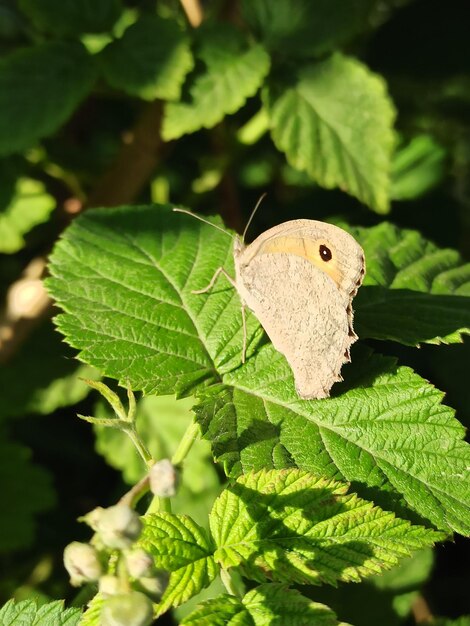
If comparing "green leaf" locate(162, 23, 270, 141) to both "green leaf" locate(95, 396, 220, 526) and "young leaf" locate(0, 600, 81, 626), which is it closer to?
"green leaf" locate(95, 396, 220, 526)

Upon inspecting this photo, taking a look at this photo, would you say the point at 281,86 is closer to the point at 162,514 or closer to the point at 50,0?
the point at 50,0

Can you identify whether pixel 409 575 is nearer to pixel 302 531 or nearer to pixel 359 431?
pixel 359 431

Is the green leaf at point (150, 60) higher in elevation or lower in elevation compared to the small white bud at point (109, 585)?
higher

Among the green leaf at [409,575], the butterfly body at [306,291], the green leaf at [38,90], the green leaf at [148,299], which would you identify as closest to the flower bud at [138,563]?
the green leaf at [148,299]

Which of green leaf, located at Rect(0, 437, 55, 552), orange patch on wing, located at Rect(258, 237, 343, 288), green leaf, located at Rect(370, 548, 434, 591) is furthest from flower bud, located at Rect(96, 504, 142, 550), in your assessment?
green leaf, located at Rect(0, 437, 55, 552)

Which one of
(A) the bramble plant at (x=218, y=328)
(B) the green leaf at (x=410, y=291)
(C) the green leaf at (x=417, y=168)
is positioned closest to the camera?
(A) the bramble plant at (x=218, y=328)

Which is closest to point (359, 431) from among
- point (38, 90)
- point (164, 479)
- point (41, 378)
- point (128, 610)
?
point (164, 479)

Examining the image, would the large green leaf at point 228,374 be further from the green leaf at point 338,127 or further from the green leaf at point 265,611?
the green leaf at point 338,127
